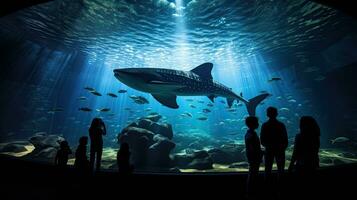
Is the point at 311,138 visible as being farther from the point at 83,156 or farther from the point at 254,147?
the point at 83,156

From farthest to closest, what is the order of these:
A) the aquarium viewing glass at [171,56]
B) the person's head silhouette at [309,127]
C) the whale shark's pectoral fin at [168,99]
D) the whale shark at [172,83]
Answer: the aquarium viewing glass at [171,56] < the whale shark's pectoral fin at [168,99] < the whale shark at [172,83] < the person's head silhouette at [309,127]

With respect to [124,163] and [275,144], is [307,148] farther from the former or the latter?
[124,163]

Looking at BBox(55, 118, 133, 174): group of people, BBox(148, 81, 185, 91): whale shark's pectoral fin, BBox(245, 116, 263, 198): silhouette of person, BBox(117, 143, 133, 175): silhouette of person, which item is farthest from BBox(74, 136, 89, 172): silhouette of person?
BBox(148, 81, 185, 91): whale shark's pectoral fin

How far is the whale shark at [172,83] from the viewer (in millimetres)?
6273

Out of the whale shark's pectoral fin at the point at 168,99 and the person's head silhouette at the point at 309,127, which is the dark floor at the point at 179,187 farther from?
the whale shark's pectoral fin at the point at 168,99

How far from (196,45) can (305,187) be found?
18824mm

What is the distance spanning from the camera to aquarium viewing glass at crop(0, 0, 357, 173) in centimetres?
1092

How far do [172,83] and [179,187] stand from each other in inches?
161

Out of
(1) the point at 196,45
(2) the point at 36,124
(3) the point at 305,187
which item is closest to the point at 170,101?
(3) the point at 305,187

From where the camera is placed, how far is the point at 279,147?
3.58 meters

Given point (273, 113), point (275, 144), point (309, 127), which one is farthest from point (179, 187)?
point (309, 127)

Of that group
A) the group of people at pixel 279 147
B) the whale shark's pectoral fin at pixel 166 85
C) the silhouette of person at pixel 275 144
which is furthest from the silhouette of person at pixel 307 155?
the whale shark's pectoral fin at pixel 166 85

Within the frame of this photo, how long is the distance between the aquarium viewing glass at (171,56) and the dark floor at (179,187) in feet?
8.71

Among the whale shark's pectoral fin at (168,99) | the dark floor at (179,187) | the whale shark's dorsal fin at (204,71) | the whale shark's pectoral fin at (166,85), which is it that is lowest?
the dark floor at (179,187)
